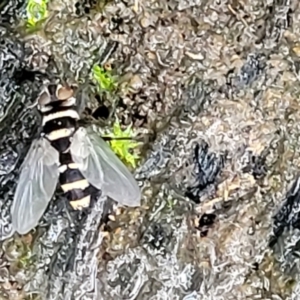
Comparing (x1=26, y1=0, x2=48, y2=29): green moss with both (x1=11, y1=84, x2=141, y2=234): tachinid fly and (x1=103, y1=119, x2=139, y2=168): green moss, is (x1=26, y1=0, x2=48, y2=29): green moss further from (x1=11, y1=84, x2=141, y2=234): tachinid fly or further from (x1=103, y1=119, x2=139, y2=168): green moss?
(x1=103, y1=119, x2=139, y2=168): green moss

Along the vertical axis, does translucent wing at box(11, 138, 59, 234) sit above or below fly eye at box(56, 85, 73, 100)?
below

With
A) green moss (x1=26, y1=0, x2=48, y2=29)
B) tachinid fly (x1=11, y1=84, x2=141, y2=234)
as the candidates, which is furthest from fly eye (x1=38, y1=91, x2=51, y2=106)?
green moss (x1=26, y1=0, x2=48, y2=29)

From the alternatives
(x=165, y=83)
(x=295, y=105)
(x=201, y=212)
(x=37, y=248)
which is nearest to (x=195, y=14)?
(x=165, y=83)

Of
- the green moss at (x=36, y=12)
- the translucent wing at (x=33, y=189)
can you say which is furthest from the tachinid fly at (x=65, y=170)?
the green moss at (x=36, y=12)

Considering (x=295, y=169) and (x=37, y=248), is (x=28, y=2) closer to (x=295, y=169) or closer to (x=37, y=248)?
(x=37, y=248)

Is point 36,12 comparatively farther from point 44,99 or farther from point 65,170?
point 65,170

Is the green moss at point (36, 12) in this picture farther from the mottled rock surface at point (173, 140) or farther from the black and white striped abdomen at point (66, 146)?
the black and white striped abdomen at point (66, 146)

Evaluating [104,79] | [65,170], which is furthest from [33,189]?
[104,79]
